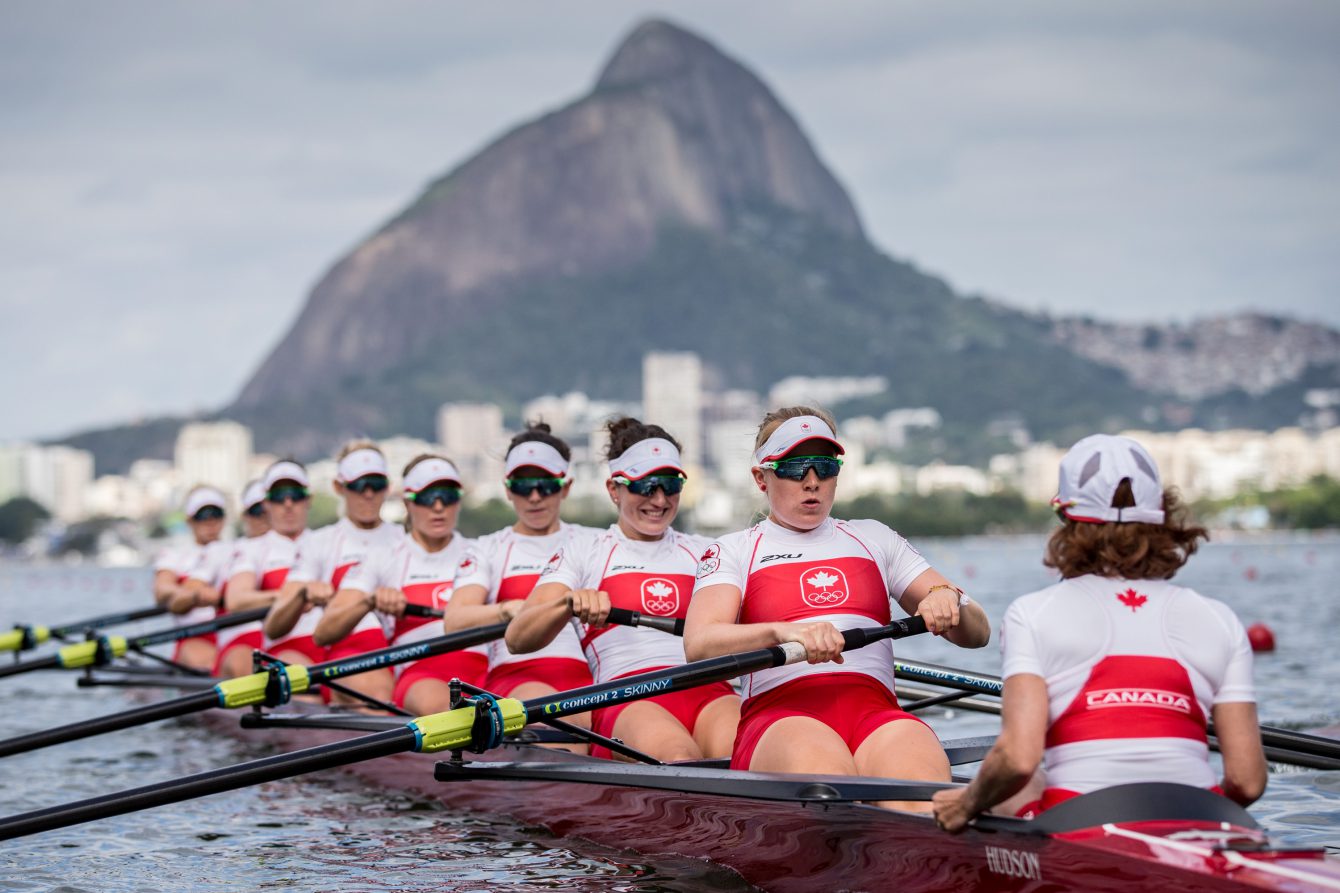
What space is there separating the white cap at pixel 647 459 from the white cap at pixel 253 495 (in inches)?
297

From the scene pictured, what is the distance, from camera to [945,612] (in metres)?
5.50

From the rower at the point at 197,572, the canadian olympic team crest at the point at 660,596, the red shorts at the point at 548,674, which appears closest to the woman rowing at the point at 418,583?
the red shorts at the point at 548,674

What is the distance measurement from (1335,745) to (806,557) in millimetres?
2317

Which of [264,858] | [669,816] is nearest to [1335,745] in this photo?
[669,816]

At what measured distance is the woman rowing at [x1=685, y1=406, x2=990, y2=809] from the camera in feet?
18.2

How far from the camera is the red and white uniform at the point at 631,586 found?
7273mm

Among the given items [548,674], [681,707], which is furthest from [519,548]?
[681,707]

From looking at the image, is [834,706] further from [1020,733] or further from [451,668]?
[451,668]

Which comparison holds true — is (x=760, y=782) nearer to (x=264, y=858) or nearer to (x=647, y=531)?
(x=647, y=531)

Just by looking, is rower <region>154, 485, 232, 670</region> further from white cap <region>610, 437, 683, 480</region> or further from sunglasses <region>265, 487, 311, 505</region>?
white cap <region>610, 437, 683, 480</region>

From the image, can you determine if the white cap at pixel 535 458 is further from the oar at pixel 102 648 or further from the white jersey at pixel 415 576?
the oar at pixel 102 648

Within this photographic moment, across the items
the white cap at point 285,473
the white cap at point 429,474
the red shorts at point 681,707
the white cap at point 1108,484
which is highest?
the white cap at point 285,473

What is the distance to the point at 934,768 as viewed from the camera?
5324mm

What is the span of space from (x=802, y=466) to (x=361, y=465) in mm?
5659
